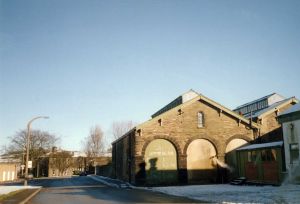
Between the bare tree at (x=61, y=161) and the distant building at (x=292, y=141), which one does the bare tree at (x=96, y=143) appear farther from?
the distant building at (x=292, y=141)

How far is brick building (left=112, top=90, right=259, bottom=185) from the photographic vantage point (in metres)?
32.6

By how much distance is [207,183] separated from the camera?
3338cm

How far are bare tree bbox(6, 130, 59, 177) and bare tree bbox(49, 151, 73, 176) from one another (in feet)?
11.4

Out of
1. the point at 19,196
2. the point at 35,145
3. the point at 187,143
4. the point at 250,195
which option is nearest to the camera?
the point at 250,195

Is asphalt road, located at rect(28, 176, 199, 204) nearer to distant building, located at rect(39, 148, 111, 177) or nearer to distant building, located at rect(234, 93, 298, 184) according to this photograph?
distant building, located at rect(234, 93, 298, 184)

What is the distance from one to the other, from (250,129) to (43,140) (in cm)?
5311

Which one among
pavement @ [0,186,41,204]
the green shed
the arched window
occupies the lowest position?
pavement @ [0,186,41,204]

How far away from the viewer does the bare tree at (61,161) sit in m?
80.4

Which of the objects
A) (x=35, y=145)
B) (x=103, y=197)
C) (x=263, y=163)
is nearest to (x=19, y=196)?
(x=103, y=197)

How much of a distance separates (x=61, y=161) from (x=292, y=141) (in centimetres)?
6572

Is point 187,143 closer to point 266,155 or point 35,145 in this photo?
point 266,155

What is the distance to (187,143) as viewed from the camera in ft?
111

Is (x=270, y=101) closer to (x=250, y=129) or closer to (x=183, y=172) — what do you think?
(x=250, y=129)

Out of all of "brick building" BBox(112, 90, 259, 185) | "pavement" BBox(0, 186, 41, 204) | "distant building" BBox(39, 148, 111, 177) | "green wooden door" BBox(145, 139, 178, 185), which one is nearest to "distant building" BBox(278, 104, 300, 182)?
"brick building" BBox(112, 90, 259, 185)
